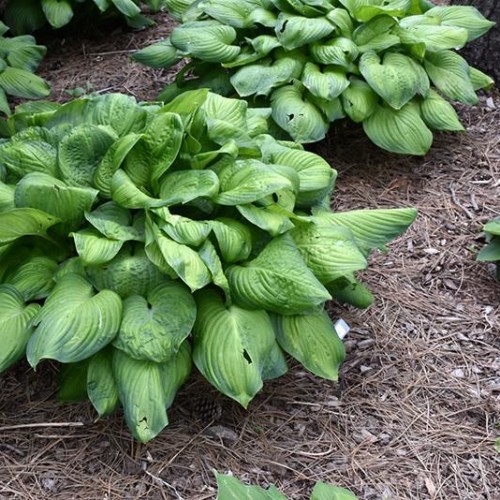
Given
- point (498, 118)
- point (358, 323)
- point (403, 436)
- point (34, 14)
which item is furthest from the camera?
point (34, 14)

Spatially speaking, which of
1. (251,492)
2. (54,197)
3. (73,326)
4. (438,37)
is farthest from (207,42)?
(251,492)

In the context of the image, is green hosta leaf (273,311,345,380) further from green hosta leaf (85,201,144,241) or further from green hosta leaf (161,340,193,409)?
green hosta leaf (85,201,144,241)

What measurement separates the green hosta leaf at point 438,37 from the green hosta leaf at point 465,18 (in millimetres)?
183

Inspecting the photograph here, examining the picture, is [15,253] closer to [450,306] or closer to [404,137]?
[450,306]

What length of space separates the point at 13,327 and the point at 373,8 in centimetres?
225

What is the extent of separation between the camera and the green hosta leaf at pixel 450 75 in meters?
3.60

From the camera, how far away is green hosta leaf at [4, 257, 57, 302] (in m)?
2.31

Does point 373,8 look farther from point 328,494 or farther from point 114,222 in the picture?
point 328,494

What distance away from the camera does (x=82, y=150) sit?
2.45 m

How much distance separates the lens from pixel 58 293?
2.21 m

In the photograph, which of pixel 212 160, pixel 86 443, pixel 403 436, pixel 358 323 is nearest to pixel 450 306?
pixel 358 323

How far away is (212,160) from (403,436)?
112 cm

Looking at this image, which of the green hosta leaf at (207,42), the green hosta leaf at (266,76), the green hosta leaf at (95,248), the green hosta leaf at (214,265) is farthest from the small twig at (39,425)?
the green hosta leaf at (207,42)

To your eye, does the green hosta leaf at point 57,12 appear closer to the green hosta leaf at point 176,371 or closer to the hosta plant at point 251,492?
the green hosta leaf at point 176,371
